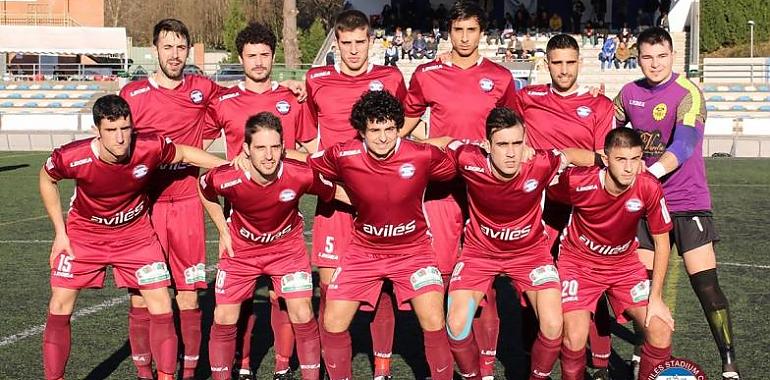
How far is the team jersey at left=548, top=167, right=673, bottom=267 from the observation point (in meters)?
6.04

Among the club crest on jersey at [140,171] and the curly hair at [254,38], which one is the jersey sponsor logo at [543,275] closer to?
the curly hair at [254,38]

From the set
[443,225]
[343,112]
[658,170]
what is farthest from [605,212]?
[343,112]

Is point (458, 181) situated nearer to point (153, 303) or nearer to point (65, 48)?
point (153, 303)

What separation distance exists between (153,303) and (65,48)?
46.8 m

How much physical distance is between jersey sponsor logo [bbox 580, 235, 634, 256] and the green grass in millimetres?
1089

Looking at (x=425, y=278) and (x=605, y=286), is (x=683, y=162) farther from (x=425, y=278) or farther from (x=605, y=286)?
(x=425, y=278)

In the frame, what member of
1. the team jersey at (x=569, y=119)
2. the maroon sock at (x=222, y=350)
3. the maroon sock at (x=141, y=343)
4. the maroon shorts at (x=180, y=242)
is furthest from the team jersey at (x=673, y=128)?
the maroon sock at (x=141, y=343)

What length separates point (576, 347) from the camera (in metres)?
5.98

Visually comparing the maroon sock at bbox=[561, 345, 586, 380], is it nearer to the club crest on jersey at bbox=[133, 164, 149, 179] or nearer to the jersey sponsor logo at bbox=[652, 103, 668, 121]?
the jersey sponsor logo at bbox=[652, 103, 668, 121]

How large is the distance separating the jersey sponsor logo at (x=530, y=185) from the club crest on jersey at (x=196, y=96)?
220 cm

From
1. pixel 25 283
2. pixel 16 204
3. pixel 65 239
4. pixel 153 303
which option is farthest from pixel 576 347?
pixel 16 204

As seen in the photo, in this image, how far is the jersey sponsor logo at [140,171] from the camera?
616 centimetres

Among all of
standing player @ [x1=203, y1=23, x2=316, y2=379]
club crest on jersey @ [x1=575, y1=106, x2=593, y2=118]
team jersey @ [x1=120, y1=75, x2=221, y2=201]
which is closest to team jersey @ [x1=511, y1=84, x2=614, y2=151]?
club crest on jersey @ [x1=575, y1=106, x2=593, y2=118]

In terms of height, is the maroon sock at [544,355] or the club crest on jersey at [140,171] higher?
the club crest on jersey at [140,171]
